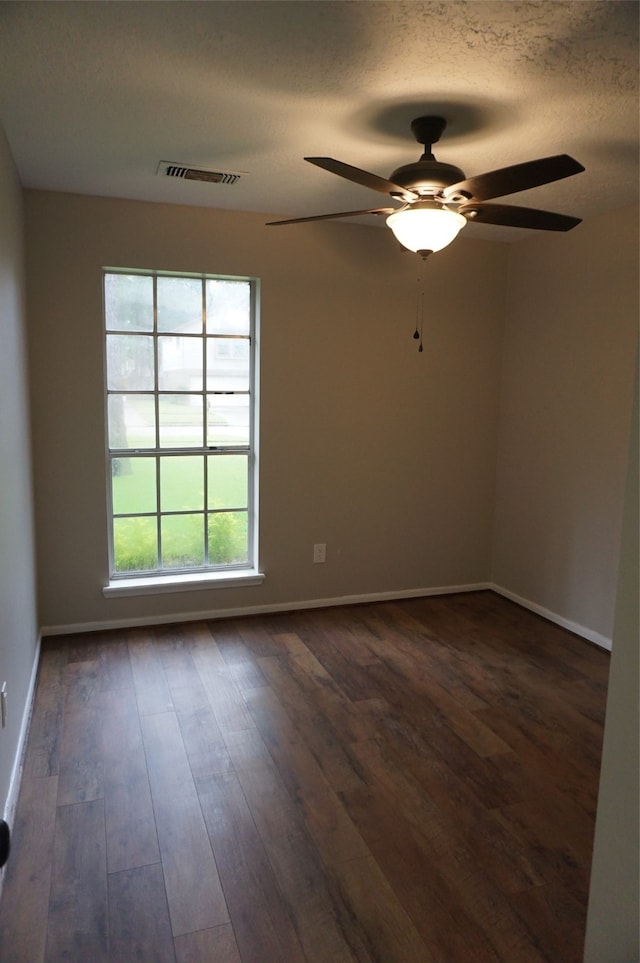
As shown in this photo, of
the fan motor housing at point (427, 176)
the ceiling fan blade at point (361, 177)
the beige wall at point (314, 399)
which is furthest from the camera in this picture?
the beige wall at point (314, 399)

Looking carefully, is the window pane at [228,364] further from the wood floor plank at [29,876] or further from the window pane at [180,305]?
the wood floor plank at [29,876]

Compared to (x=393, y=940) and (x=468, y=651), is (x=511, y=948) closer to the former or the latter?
(x=393, y=940)

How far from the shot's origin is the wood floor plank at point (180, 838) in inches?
71.7

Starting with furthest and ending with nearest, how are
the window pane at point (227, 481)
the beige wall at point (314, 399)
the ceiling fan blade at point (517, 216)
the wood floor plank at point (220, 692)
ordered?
the window pane at point (227, 481), the beige wall at point (314, 399), the wood floor plank at point (220, 692), the ceiling fan blade at point (517, 216)

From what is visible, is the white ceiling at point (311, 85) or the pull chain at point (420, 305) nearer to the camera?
the white ceiling at point (311, 85)

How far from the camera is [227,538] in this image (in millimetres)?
4117

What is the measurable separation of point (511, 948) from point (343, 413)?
2.98 meters

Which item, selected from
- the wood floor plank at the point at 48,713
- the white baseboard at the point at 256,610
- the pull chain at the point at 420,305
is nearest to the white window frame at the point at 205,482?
the white baseboard at the point at 256,610

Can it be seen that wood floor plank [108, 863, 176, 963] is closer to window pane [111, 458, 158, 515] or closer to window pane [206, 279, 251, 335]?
window pane [111, 458, 158, 515]

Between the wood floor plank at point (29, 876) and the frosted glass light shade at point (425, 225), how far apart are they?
7.94 feet

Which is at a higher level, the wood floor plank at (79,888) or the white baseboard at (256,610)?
the white baseboard at (256,610)

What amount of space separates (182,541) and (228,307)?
1487mm

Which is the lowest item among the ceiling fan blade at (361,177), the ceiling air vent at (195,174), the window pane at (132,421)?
the window pane at (132,421)

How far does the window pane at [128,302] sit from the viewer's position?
12.1 feet
